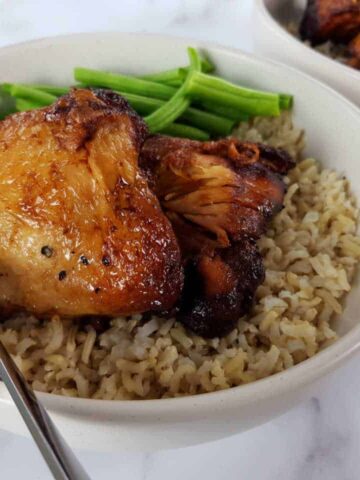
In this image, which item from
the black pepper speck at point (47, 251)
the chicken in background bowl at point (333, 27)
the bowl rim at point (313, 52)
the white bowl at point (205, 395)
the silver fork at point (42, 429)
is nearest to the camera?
the silver fork at point (42, 429)

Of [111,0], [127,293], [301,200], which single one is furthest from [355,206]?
[111,0]

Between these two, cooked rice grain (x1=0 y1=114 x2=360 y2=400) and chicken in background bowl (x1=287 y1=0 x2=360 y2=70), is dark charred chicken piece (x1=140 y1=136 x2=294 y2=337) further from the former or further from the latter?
chicken in background bowl (x1=287 y1=0 x2=360 y2=70)

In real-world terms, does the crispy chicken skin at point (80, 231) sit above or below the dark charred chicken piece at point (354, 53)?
below

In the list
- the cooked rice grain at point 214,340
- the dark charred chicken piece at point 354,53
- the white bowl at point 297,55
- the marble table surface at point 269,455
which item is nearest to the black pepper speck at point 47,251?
the cooked rice grain at point 214,340

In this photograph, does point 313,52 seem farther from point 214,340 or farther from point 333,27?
point 214,340

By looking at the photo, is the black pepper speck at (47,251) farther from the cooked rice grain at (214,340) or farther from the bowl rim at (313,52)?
the bowl rim at (313,52)

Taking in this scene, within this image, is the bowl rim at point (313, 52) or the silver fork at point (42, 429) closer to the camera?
the silver fork at point (42, 429)

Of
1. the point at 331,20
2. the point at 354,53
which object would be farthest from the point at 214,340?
the point at 331,20
